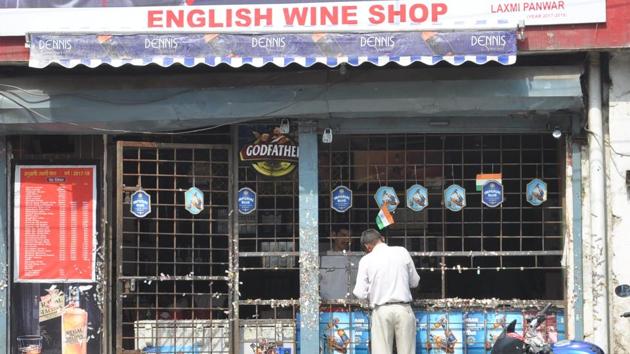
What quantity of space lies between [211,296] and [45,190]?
2166 millimetres

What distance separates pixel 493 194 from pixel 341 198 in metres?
1.64

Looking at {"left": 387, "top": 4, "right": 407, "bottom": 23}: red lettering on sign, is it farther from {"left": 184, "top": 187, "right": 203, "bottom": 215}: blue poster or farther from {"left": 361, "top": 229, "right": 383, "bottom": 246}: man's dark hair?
{"left": 184, "top": 187, "right": 203, "bottom": 215}: blue poster

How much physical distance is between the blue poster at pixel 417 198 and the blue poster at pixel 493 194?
0.62 metres

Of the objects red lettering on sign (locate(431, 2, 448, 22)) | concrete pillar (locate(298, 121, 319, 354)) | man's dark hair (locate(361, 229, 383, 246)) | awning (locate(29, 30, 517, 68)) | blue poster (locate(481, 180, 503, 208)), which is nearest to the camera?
awning (locate(29, 30, 517, 68))

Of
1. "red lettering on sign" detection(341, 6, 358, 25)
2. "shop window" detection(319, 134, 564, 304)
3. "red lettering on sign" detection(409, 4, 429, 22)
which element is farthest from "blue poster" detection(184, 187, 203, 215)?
"red lettering on sign" detection(409, 4, 429, 22)

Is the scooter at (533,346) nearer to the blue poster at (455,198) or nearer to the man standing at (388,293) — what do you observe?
the man standing at (388,293)

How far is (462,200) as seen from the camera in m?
8.28

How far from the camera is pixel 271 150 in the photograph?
8.29m

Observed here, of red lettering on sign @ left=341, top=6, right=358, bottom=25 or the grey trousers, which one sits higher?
red lettering on sign @ left=341, top=6, right=358, bottom=25

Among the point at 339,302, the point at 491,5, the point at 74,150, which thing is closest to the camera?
the point at 491,5

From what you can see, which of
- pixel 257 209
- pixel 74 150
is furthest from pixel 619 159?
pixel 74 150

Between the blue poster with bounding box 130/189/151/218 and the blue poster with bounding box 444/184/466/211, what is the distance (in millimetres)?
3241

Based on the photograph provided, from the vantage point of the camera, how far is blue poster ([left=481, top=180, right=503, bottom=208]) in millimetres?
8227

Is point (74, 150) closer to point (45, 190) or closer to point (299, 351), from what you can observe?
point (45, 190)
